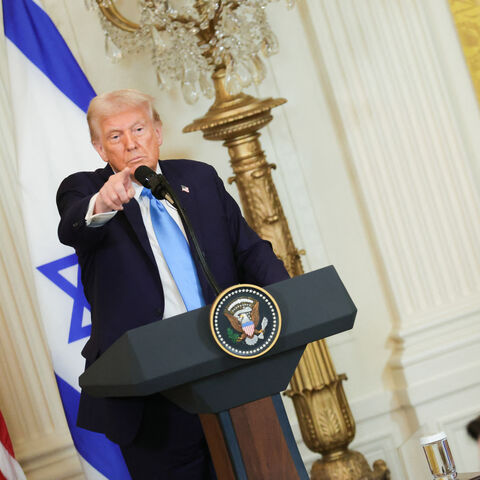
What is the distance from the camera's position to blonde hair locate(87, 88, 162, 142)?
2041mm

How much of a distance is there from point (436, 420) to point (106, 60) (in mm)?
2179

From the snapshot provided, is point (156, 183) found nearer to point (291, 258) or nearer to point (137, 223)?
point (137, 223)

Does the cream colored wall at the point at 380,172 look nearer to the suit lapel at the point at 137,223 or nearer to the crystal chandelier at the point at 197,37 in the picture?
the crystal chandelier at the point at 197,37

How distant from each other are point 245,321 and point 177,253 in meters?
0.57

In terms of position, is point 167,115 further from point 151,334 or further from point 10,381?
point 151,334

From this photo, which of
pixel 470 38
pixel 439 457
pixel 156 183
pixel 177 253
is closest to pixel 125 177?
pixel 156 183

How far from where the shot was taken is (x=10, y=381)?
3.22 m

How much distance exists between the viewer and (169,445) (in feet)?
6.40

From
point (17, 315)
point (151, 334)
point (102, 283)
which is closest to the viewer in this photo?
point (151, 334)

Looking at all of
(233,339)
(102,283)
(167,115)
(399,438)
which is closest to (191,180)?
(102,283)

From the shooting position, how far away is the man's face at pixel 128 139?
2.00 m

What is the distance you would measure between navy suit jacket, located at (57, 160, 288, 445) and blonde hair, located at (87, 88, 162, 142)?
14 cm

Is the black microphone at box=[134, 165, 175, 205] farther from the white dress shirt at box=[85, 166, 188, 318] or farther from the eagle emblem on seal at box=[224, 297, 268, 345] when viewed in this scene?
the white dress shirt at box=[85, 166, 188, 318]


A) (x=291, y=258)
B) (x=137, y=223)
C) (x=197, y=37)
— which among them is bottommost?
(x=291, y=258)
